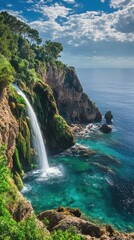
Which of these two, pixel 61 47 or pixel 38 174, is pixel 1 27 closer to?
pixel 38 174

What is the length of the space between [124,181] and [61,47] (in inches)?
3245

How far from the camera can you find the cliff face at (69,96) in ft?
339

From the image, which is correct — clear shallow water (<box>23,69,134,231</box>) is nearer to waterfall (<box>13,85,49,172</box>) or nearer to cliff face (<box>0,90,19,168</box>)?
waterfall (<box>13,85,49,172</box>)

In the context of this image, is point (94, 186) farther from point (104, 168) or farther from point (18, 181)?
point (18, 181)

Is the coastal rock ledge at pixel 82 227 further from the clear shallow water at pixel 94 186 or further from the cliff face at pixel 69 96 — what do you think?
the cliff face at pixel 69 96

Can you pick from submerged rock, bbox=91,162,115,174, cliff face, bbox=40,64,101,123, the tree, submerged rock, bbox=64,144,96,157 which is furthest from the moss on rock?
the tree

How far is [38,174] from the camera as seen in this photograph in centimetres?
5859


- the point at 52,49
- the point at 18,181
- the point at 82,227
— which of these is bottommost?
the point at 82,227

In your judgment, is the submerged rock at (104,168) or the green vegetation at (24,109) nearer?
the green vegetation at (24,109)

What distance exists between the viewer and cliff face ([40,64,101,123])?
103m

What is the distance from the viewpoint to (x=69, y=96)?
11069 centimetres

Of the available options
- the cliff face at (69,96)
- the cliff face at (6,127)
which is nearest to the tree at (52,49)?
the cliff face at (69,96)

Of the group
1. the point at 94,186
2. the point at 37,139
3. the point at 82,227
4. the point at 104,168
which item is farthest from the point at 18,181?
the point at 104,168

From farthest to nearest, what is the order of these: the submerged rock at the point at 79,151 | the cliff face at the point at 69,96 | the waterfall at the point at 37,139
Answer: the cliff face at the point at 69,96 → the submerged rock at the point at 79,151 → the waterfall at the point at 37,139
